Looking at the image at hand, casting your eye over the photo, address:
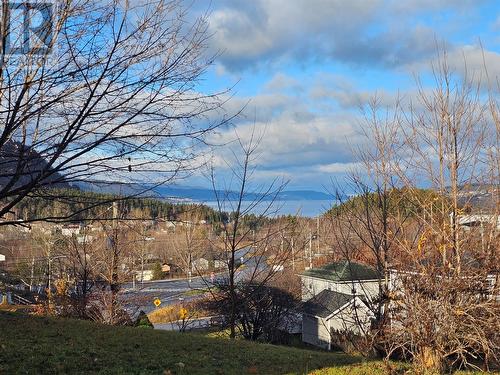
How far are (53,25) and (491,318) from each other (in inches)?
229

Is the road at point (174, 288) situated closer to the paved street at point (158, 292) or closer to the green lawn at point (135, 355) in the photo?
the paved street at point (158, 292)

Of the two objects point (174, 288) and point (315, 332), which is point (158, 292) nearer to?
point (174, 288)

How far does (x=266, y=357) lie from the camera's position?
827cm

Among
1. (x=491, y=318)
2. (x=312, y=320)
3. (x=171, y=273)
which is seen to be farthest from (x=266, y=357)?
(x=171, y=273)

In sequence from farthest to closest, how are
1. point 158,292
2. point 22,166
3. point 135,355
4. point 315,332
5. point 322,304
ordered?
1. point 158,292
2. point 315,332
3. point 322,304
4. point 135,355
5. point 22,166

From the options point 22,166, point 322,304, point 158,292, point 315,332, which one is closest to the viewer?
point 22,166

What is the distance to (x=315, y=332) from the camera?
949 inches

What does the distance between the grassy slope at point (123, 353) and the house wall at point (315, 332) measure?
14.3 meters

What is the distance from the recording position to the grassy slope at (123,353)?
20.3 ft

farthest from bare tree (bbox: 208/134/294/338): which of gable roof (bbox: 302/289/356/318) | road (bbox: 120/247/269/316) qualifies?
gable roof (bbox: 302/289/356/318)

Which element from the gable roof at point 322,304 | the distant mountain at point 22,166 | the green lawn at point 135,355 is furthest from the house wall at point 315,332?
the distant mountain at point 22,166

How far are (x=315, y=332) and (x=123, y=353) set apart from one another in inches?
710

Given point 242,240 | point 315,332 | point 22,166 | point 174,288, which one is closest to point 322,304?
point 315,332

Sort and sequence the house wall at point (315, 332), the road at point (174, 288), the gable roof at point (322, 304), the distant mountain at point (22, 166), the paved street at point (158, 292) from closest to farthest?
the distant mountain at point (22, 166) → the road at point (174, 288) → the paved street at point (158, 292) → the gable roof at point (322, 304) → the house wall at point (315, 332)
